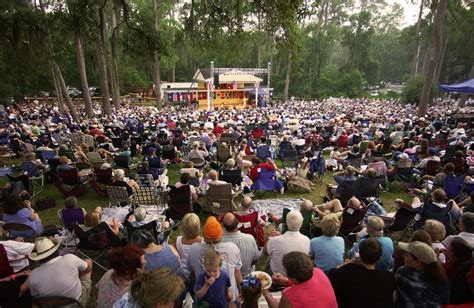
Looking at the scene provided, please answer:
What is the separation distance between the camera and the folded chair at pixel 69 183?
679 centimetres

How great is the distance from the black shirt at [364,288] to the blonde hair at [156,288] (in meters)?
1.38

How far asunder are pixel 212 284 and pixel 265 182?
4.56 metres

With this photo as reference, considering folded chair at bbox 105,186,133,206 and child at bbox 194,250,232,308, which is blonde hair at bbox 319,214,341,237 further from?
folded chair at bbox 105,186,133,206

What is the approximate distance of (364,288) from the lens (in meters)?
2.45

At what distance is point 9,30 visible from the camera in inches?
360

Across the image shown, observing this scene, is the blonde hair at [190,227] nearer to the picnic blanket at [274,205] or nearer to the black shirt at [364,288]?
the black shirt at [364,288]

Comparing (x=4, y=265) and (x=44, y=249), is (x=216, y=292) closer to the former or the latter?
(x=44, y=249)

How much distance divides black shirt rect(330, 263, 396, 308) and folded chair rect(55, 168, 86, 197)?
632cm

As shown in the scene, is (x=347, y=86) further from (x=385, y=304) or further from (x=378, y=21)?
(x=385, y=304)

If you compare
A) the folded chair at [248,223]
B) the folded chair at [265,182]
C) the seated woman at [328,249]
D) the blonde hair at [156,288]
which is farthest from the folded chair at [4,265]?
the folded chair at [265,182]

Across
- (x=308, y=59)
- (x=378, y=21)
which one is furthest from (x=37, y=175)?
(x=378, y=21)

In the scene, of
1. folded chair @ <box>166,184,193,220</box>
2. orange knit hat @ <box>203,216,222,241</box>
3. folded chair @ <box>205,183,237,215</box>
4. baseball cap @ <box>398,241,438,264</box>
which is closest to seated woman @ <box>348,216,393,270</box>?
baseball cap @ <box>398,241,438,264</box>

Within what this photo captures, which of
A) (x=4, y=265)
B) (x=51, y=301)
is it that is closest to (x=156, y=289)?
(x=51, y=301)

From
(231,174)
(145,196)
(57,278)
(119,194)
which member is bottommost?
(145,196)
